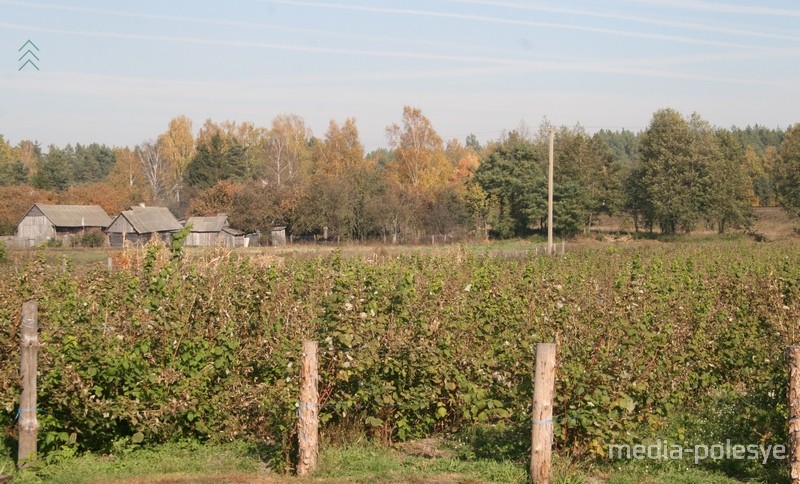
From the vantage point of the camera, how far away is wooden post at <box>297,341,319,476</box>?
700 centimetres

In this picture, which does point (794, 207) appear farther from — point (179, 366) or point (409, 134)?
point (179, 366)

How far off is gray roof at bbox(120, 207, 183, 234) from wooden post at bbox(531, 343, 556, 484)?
54354mm

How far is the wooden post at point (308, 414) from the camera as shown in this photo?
7.00m

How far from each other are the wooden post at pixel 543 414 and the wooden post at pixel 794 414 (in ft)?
5.87

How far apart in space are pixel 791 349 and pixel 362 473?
355 centimetres

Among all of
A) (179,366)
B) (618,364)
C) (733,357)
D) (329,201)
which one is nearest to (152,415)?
(179,366)

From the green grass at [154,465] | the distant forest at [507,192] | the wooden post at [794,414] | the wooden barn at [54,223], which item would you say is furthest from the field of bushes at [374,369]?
the wooden barn at [54,223]

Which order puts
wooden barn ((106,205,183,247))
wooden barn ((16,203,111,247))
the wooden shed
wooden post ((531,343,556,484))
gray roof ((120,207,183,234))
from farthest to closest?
the wooden shed
wooden barn ((16,203,111,247))
gray roof ((120,207,183,234))
wooden barn ((106,205,183,247))
wooden post ((531,343,556,484))

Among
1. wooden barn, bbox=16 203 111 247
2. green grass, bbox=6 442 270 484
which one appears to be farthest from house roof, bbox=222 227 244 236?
green grass, bbox=6 442 270 484

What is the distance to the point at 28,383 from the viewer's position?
24.2ft

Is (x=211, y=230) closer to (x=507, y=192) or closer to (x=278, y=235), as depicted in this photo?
(x=278, y=235)

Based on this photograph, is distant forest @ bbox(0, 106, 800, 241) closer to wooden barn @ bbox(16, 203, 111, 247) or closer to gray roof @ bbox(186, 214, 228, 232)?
gray roof @ bbox(186, 214, 228, 232)

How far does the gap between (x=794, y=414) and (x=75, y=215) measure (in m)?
62.4

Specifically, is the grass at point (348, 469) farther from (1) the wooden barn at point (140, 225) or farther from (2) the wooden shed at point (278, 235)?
(2) the wooden shed at point (278, 235)
